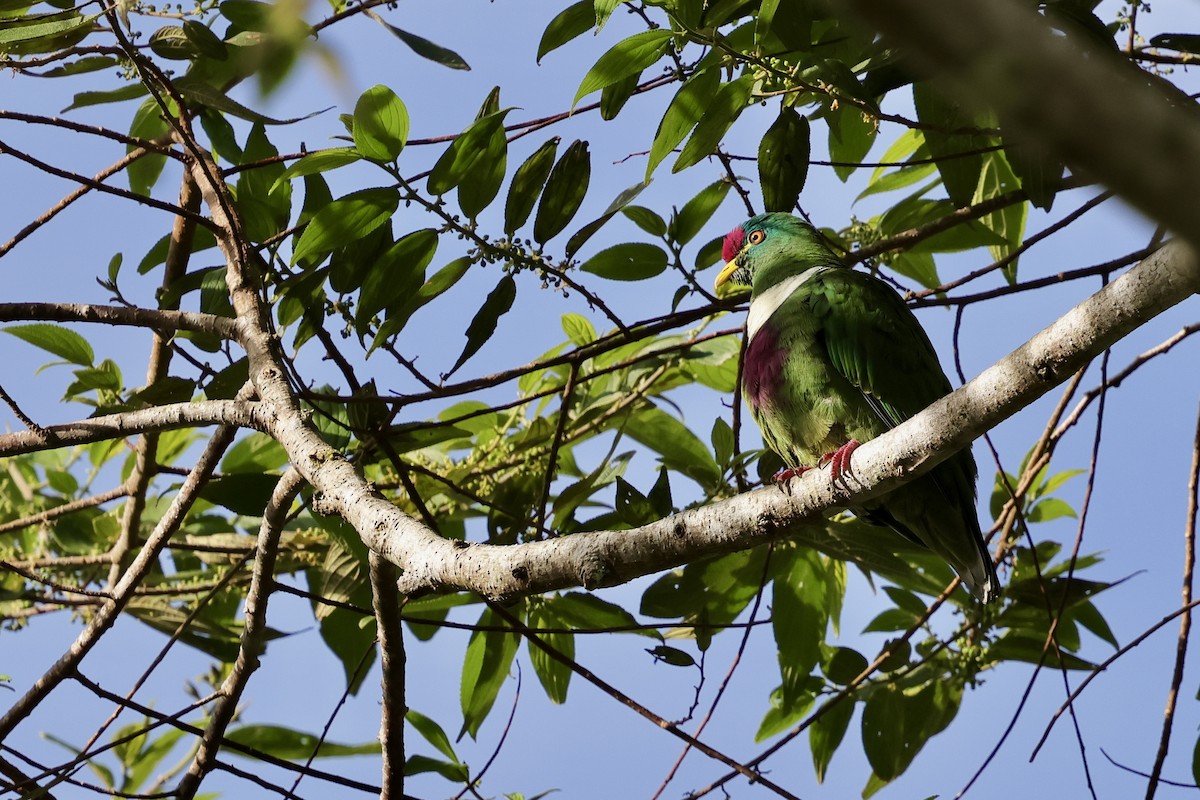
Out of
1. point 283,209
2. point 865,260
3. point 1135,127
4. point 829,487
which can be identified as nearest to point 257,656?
point 283,209

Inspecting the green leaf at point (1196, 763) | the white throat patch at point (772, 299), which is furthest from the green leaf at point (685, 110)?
the green leaf at point (1196, 763)

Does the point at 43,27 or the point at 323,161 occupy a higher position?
the point at 43,27

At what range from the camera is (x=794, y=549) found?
3.35 meters

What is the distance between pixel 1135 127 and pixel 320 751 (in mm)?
3157

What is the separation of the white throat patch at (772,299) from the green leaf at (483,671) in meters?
1.18

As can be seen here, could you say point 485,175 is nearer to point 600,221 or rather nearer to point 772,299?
point 600,221

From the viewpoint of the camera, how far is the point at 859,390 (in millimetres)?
3037

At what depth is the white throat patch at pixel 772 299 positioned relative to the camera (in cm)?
326

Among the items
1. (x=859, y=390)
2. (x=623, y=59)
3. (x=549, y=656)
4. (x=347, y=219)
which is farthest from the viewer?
(x=549, y=656)

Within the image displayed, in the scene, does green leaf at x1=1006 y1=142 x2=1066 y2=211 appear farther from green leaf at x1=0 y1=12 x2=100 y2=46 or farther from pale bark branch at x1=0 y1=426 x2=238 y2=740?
green leaf at x1=0 y1=12 x2=100 y2=46

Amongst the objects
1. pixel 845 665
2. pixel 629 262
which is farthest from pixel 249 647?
pixel 845 665

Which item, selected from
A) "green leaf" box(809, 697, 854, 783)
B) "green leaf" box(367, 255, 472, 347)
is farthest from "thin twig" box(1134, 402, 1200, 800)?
"green leaf" box(367, 255, 472, 347)

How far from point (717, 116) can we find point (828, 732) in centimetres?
209

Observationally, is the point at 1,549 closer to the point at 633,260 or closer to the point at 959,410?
the point at 633,260
